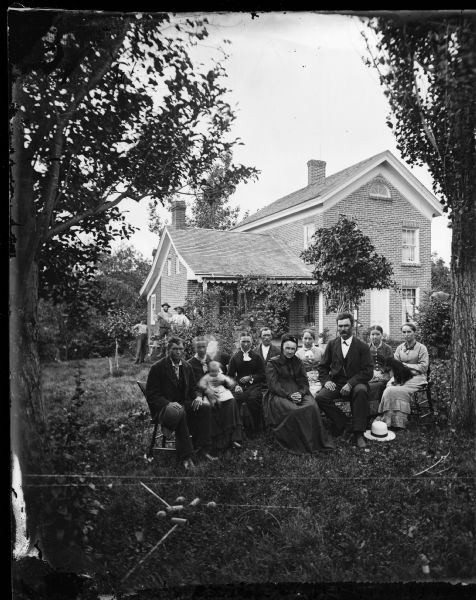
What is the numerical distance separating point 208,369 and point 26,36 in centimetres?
287

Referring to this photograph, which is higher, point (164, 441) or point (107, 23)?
point (107, 23)

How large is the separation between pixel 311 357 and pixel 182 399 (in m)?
1.41

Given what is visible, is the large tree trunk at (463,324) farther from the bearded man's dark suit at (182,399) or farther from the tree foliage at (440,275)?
the bearded man's dark suit at (182,399)

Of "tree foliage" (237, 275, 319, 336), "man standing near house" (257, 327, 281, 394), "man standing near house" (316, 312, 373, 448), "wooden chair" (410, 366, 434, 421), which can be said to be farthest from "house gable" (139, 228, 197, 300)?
"wooden chair" (410, 366, 434, 421)

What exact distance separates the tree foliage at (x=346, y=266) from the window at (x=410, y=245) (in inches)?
6.3

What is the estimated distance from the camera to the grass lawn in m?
2.88

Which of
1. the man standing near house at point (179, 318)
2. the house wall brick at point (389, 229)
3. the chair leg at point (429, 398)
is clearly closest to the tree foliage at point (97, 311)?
the man standing near house at point (179, 318)

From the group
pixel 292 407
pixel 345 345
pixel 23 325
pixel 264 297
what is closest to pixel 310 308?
pixel 264 297

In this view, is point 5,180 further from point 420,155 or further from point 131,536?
point 420,155

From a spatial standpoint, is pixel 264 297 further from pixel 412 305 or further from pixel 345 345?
pixel 412 305

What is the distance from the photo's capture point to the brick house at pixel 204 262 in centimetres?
328

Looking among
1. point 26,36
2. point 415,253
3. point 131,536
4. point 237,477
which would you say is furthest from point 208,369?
point 26,36

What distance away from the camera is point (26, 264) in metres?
2.94

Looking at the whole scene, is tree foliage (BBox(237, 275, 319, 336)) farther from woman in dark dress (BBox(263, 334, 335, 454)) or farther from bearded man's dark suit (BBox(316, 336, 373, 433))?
bearded man's dark suit (BBox(316, 336, 373, 433))
